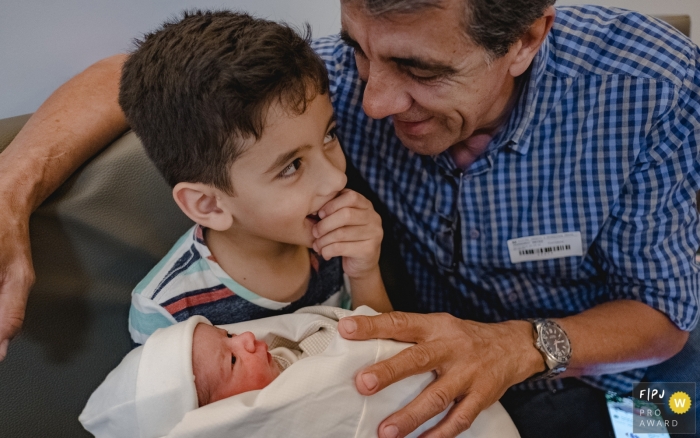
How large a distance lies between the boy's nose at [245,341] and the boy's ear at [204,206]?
0.23 meters

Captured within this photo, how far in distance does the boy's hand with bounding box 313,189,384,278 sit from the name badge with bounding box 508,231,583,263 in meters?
0.37

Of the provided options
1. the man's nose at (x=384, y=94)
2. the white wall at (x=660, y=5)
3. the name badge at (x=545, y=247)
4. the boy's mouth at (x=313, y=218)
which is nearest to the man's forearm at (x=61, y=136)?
the boy's mouth at (x=313, y=218)

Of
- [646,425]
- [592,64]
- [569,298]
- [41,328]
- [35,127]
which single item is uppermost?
[35,127]

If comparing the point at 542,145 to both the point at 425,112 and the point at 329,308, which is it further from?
the point at 329,308

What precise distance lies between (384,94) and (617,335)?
77 cm

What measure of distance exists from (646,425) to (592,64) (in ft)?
2.98

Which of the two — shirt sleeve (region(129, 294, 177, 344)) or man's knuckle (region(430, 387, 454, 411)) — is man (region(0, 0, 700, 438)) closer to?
man's knuckle (region(430, 387, 454, 411))

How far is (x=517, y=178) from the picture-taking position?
1.30 meters

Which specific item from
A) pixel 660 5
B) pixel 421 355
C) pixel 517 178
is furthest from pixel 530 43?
pixel 660 5

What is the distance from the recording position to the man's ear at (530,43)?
111cm

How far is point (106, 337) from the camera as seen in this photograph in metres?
1.20

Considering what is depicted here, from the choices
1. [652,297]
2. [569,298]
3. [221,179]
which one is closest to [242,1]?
[221,179]

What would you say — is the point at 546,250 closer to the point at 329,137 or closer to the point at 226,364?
the point at 329,137

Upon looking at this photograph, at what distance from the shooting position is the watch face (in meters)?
1.21
